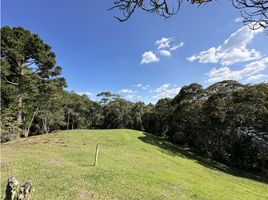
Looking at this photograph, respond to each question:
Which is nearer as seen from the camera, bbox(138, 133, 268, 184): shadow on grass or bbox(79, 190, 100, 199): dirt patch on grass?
bbox(79, 190, 100, 199): dirt patch on grass

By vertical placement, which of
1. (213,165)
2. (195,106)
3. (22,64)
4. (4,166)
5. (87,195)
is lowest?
(213,165)

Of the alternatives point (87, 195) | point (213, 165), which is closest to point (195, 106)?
point (213, 165)

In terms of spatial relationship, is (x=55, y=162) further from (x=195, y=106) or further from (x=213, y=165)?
(x=195, y=106)

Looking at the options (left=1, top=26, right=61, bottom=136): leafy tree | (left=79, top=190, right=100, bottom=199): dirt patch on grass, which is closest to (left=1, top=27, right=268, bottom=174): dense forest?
(left=1, top=26, right=61, bottom=136): leafy tree

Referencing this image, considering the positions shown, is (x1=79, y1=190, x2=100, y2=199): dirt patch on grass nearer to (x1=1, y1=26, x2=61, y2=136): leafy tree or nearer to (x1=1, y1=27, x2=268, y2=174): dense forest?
(x1=1, y1=27, x2=268, y2=174): dense forest

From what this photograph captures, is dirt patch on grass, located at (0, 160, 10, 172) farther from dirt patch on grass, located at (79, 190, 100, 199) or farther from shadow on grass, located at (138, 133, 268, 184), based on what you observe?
shadow on grass, located at (138, 133, 268, 184)

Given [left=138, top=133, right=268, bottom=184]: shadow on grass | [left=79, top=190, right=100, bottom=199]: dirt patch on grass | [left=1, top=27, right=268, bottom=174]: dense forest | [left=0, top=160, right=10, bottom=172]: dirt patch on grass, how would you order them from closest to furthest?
[left=79, top=190, right=100, bottom=199]: dirt patch on grass
[left=0, top=160, right=10, bottom=172]: dirt patch on grass
[left=138, top=133, right=268, bottom=184]: shadow on grass
[left=1, top=27, right=268, bottom=174]: dense forest

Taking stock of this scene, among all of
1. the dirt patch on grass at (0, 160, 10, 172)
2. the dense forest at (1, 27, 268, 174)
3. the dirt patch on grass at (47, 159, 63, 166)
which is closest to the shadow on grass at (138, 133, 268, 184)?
the dense forest at (1, 27, 268, 174)

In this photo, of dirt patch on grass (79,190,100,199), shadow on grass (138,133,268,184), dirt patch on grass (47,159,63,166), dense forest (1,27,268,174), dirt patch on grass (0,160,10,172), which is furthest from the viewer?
dense forest (1,27,268,174)

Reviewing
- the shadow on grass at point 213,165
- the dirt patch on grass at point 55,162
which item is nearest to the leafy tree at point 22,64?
the dirt patch on grass at point 55,162

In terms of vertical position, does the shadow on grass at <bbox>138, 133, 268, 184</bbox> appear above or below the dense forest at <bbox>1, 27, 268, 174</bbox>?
below

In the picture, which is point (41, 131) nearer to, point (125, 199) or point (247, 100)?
point (247, 100)

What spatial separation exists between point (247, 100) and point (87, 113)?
3423cm

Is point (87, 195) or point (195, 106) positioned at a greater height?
point (195, 106)
